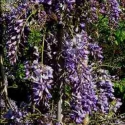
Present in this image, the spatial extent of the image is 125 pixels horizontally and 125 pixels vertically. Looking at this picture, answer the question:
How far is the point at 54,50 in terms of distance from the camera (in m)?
2.81

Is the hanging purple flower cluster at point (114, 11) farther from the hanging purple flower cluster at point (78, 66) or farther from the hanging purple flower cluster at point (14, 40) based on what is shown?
the hanging purple flower cluster at point (14, 40)

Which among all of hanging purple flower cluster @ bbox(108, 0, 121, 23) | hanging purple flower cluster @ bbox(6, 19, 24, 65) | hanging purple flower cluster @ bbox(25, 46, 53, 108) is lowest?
hanging purple flower cluster @ bbox(25, 46, 53, 108)

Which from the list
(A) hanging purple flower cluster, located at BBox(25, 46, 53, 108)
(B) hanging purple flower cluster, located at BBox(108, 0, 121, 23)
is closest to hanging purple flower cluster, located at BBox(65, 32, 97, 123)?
(A) hanging purple flower cluster, located at BBox(25, 46, 53, 108)

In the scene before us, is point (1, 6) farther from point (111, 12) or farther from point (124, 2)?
point (124, 2)

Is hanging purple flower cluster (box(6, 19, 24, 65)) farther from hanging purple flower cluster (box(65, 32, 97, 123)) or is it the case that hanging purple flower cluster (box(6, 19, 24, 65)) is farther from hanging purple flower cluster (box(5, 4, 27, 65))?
hanging purple flower cluster (box(65, 32, 97, 123))

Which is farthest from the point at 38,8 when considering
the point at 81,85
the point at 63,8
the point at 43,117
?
the point at 43,117

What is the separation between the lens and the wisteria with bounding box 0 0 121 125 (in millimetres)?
2594

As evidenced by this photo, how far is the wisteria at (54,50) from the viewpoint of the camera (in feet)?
8.51

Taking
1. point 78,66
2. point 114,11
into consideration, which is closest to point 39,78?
point 78,66

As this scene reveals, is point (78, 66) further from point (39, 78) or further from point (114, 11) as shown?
point (114, 11)

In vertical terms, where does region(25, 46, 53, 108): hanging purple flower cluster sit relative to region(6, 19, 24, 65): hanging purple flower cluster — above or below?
below

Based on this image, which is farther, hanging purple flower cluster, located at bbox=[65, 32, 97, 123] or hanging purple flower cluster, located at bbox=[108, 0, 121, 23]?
hanging purple flower cluster, located at bbox=[108, 0, 121, 23]

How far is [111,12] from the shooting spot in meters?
2.90

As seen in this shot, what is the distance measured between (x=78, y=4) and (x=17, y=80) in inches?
117
